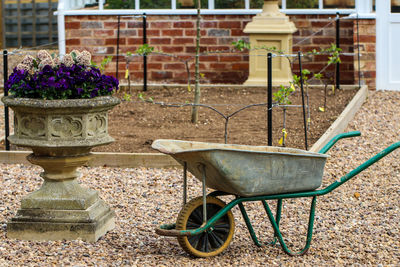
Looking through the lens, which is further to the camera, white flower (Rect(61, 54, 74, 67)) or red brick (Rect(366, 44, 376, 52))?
red brick (Rect(366, 44, 376, 52))

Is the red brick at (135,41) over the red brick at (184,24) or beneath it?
beneath

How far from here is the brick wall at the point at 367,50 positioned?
11.2 m

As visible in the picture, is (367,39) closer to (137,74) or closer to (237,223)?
(137,74)

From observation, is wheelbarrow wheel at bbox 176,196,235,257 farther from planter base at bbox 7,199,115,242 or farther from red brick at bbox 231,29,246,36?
red brick at bbox 231,29,246,36

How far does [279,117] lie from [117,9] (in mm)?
4117

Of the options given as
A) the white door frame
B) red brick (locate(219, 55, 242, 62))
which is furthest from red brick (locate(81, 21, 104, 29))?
the white door frame

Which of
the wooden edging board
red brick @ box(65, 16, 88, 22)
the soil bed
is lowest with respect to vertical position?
the wooden edging board

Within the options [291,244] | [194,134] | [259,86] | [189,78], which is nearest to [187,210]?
[291,244]

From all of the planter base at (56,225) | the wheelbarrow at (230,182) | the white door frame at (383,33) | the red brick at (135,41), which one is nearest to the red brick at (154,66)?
the red brick at (135,41)

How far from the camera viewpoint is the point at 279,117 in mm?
9203

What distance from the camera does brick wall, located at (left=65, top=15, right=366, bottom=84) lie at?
12.1 meters

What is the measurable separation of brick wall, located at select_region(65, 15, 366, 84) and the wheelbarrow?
24.6 ft

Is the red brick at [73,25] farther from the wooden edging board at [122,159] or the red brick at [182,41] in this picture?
the wooden edging board at [122,159]

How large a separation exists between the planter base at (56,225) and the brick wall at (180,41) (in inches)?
285
